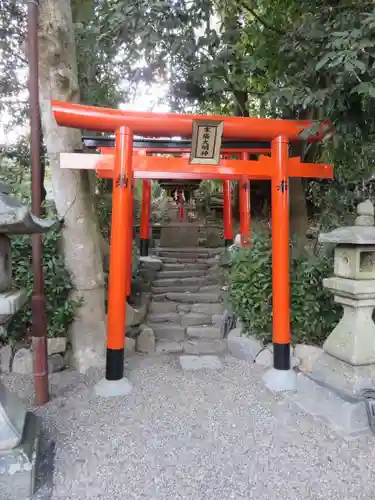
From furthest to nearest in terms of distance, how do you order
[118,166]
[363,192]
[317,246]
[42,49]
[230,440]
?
[317,246] < [42,49] < [118,166] < [363,192] < [230,440]

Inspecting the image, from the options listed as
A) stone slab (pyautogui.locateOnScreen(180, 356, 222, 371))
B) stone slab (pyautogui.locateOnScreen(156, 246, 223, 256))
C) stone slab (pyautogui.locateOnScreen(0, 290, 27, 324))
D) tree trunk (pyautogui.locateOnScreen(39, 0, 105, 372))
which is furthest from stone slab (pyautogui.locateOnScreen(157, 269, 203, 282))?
stone slab (pyautogui.locateOnScreen(0, 290, 27, 324))

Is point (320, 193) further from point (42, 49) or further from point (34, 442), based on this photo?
point (34, 442)

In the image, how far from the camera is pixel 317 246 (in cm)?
619

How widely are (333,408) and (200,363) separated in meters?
1.98

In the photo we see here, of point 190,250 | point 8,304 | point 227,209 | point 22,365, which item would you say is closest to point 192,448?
point 8,304

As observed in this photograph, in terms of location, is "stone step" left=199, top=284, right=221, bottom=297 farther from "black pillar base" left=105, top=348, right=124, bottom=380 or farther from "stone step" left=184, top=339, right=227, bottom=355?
"black pillar base" left=105, top=348, right=124, bottom=380

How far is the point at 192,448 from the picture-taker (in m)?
2.98

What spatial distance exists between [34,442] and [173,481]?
1.05 metres

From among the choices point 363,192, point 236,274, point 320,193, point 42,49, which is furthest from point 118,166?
point 320,193

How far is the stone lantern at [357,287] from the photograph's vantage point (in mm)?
3396

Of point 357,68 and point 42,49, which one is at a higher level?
point 42,49

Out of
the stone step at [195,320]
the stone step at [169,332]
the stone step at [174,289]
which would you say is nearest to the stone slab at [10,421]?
the stone step at [169,332]

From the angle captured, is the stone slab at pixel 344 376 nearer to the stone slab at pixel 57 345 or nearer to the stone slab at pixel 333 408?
the stone slab at pixel 333 408

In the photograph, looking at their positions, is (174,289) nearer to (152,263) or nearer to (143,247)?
(152,263)
